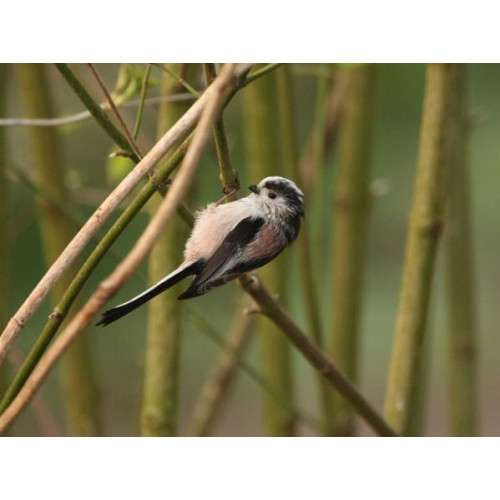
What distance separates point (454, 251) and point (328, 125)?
34 cm

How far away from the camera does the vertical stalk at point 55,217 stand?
1122 mm

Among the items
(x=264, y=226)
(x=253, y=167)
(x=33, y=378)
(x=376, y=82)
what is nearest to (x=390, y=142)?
(x=376, y=82)

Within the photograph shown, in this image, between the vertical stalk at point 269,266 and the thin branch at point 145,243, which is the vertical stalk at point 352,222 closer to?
the vertical stalk at point 269,266

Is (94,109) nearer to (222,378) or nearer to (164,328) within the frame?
(164,328)

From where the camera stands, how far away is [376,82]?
3.93 feet

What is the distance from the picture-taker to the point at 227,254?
0.70 meters

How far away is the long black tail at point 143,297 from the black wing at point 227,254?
0.4 inches

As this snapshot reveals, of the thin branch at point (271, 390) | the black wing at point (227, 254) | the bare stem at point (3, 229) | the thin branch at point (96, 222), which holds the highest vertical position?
the thin branch at point (96, 222)

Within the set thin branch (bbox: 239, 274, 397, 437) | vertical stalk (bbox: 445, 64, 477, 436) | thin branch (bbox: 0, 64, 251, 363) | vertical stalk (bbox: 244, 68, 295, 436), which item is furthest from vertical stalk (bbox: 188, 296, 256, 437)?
thin branch (bbox: 0, 64, 251, 363)

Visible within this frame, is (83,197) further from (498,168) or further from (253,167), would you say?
(498,168)

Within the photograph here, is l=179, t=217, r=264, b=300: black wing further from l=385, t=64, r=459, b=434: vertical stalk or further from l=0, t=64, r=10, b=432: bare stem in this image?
l=0, t=64, r=10, b=432: bare stem

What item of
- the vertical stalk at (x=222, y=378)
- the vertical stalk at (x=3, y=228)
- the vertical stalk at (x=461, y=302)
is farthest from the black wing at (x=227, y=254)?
the vertical stalk at (x=222, y=378)
